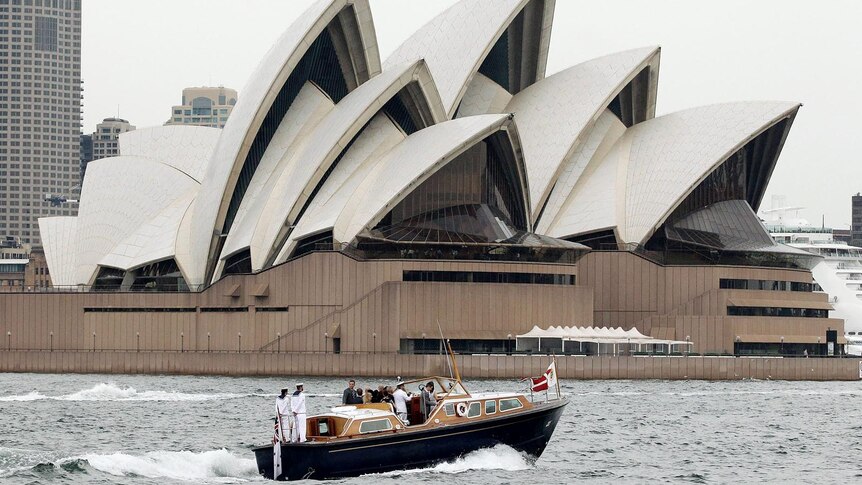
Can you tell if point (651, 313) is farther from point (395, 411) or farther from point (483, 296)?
point (395, 411)

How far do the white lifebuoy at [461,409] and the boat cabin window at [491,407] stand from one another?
0.63 m

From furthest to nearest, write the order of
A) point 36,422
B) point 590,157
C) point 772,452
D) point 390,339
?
point 590,157
point 390,339
point 36,422
point 772,452

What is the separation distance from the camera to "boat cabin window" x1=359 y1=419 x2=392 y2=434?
35438 millimetres

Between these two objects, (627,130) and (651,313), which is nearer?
(651,313)

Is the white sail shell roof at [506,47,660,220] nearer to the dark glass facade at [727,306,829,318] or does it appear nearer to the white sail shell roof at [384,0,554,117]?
the white sail shell roof at [384,0,554,117]

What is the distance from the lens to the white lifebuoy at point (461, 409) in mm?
37094

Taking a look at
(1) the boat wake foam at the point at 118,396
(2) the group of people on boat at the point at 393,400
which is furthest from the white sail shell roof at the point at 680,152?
(2) the group of people on boat at the point at 393,400

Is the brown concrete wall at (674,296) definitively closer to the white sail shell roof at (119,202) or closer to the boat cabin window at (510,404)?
the white sail shell roof at (119,202)

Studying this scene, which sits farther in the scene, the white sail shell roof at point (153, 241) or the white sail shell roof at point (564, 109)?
the white sail shell roof at point (564, 109)

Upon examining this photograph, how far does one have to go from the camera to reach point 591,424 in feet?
163

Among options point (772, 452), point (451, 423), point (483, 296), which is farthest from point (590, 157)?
point (451, 423)

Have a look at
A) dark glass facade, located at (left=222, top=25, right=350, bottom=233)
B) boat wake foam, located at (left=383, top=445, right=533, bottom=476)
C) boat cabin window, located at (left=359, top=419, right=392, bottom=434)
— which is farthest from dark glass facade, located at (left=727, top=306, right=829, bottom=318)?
boat cabin window, located at (left=359, top=419, right=392, bottom=434)

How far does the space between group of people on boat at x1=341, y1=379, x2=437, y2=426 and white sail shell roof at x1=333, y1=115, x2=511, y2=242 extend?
38.6 meters

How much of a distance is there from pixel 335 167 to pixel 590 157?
15436 millimetres
